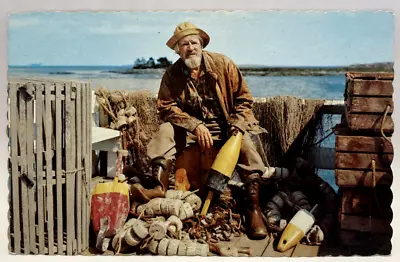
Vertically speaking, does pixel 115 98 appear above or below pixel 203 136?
above

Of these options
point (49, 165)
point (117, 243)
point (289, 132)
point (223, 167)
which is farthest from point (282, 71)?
point (49, 165)

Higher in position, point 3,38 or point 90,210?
point 3,38

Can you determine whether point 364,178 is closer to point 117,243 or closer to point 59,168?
point 117,243

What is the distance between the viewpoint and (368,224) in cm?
639

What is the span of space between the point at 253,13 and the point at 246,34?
0.23 metres

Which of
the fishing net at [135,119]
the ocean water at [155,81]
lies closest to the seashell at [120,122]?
the fishing net at [135,119]

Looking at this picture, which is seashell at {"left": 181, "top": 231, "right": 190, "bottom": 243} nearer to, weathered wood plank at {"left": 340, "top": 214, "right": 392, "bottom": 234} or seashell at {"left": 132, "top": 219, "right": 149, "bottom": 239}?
seashell at {"left": 132, "top": 219, "right": 149, "bottom": 239}

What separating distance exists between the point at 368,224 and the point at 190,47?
2.62 metres

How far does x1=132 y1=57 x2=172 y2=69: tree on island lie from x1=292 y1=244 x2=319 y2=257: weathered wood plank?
7.82 ft

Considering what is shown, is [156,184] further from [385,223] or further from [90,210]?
[385,223]

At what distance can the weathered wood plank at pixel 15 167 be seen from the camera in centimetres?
620

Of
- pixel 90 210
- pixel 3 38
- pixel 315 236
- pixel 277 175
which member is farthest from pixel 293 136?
pixel 3 38

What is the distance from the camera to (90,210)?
257 inches

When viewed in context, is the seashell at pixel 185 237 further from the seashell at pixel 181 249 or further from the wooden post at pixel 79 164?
the wooden post at pixel 79 164
